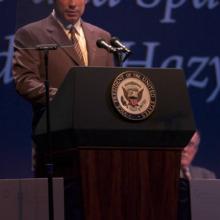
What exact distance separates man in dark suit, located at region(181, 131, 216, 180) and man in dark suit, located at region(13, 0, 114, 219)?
4.07ft

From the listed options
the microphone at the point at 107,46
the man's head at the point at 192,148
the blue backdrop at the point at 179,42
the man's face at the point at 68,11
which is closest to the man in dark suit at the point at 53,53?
the man's face at the point at 68,11

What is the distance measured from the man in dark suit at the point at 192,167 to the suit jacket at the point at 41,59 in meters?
1.34

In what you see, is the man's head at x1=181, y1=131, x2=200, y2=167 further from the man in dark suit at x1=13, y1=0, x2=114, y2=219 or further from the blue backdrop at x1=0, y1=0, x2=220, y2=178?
the man in dark suit at x1=13, y1=0, x2=114, y2=219

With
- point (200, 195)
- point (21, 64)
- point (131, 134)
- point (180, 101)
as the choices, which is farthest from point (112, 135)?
point (21, 64)

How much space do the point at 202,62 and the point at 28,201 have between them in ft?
7.16

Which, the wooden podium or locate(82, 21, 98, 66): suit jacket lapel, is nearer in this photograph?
the wooden podium

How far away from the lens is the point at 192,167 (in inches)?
195

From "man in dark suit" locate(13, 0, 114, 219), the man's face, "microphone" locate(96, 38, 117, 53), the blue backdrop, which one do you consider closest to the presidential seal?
"microphone" locate(96, 38, 117, 53)

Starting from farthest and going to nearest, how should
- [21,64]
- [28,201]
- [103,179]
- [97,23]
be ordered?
[97,23]
[21,64]
[28,201]
[103,179]

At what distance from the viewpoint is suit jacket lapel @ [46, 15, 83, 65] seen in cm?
374

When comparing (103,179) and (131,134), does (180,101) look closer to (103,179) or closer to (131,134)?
(131,134)

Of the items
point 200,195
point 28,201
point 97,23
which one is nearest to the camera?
point 28,201

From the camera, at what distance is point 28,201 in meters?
3.22

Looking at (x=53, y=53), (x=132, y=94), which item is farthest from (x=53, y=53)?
(x=132, y=94)
